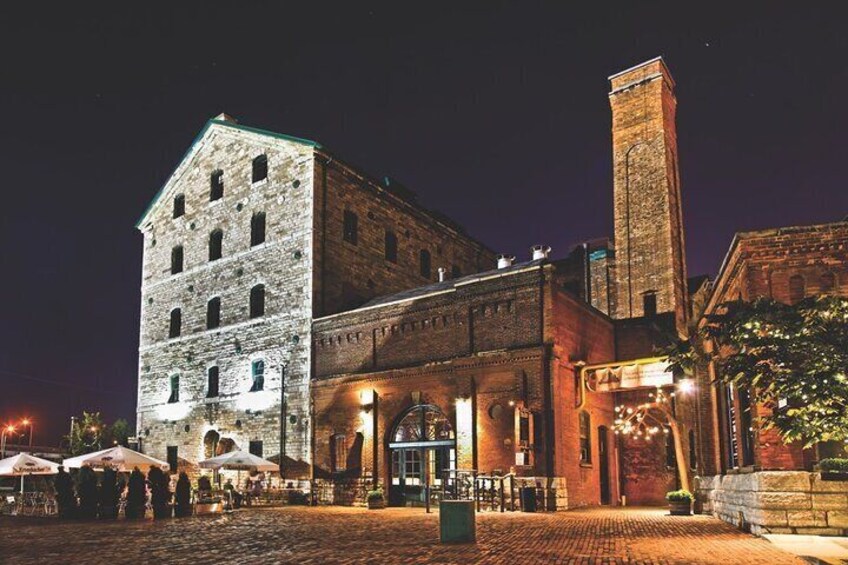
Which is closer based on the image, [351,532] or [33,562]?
[33,562]

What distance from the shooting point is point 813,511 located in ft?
40.4

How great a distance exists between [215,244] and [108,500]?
15190 mm

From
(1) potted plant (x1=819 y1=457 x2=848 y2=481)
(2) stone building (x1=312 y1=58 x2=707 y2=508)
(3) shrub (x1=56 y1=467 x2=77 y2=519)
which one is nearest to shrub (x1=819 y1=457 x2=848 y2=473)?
(1) potted plant (x1=819 y1=457 x2=848 y2=481)

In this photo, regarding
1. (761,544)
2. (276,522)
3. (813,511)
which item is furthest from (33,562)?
(813,511)

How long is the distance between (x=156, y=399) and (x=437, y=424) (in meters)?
16.1

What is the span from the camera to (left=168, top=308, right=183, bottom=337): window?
35250 millimetres

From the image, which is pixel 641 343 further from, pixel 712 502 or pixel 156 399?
pixel 156 399

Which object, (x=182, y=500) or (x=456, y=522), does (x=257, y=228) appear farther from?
(x=456, y=522)

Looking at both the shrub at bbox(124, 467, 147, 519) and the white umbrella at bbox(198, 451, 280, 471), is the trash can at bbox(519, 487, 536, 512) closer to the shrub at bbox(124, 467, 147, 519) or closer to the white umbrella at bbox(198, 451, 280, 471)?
the white umbrella at bbox(198, 451, 280, 471)

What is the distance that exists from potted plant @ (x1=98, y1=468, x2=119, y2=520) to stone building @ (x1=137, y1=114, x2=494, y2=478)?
817 centimetres

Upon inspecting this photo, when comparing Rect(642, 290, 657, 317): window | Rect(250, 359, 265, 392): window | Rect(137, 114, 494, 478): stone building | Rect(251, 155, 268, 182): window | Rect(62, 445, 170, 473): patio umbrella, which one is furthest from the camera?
Rect(251, 155, 268, 182): window

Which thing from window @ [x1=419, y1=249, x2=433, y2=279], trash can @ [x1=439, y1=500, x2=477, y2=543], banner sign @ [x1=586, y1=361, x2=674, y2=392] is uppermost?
window @ [x1=419, y1=249, x2=433, y2=279]

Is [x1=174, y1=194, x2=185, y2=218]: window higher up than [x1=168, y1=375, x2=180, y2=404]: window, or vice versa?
[x1=174, y1=194, x2=185, y2=218]: window

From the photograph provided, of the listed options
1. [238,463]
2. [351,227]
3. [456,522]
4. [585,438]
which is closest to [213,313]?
[351,227]
